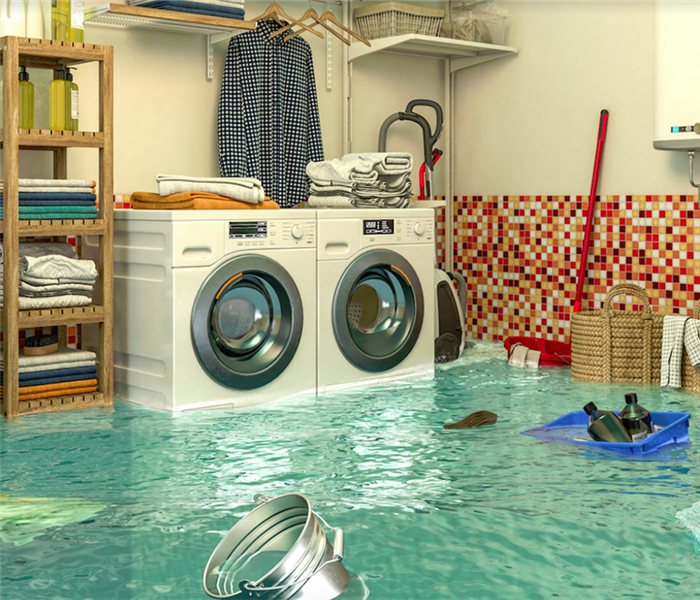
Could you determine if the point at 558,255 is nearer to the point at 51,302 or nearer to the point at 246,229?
the point at 246,229

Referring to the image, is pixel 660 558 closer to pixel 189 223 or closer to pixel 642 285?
pixel 189 223

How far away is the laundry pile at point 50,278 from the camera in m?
3.39

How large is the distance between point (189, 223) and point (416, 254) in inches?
48.8

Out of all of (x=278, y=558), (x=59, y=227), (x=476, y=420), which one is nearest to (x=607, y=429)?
(x=476, y=420)

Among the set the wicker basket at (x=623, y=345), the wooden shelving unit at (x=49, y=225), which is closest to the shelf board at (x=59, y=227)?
the wooden shelving unit at (x=49, y=225)

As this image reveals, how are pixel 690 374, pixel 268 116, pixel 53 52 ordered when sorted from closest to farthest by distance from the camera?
pixel 53 52, pixel 690 374, pixel 268 116

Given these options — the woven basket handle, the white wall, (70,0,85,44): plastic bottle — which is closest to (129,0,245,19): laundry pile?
the white wall

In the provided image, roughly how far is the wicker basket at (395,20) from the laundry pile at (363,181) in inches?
40.5

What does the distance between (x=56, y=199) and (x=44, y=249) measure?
25 cm

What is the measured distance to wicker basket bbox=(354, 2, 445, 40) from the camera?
480 centimetres

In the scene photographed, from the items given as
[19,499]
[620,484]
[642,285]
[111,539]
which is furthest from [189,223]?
[642,285]

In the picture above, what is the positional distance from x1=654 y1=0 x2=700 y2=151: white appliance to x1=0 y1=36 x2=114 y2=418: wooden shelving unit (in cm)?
245

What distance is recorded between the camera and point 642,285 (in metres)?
4.55

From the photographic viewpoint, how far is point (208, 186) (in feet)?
11.7
